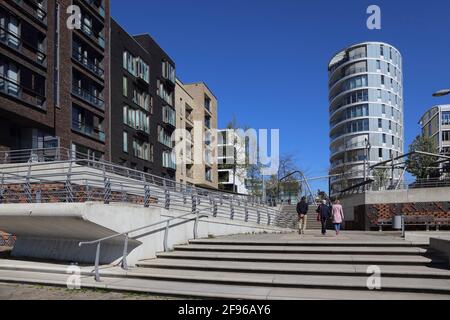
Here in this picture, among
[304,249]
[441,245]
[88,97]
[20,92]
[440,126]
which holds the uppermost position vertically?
[440,126]

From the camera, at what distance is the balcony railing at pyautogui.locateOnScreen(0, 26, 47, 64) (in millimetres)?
29156

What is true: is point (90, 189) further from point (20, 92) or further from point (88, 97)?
point (88, 97)

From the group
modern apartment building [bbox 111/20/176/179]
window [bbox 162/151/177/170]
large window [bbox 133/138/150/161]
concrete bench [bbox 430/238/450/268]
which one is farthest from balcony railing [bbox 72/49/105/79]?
concrete bench [bbox 430/238/450/268]

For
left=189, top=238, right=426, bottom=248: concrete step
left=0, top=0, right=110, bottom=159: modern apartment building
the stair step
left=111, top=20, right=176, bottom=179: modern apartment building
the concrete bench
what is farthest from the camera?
left=111, top=20, right=176, bottom=179: modern apartment building

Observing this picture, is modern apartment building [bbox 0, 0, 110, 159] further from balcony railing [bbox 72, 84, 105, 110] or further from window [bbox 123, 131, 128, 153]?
window [bbox 123, 131, 128, 153]

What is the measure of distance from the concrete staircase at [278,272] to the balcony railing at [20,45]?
64.9 ft

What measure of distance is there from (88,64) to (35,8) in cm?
808

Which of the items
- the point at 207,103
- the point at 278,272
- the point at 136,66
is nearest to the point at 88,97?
the point at 136,66

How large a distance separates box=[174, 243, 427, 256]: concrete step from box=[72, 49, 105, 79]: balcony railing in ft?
89.9

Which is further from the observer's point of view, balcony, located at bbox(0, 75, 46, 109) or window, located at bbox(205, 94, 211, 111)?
window, located at bbox(205, 94, 211, 111)

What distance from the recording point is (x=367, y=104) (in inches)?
3829

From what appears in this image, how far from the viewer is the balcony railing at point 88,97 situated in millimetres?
37366

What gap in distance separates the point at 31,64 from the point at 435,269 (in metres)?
27.9
